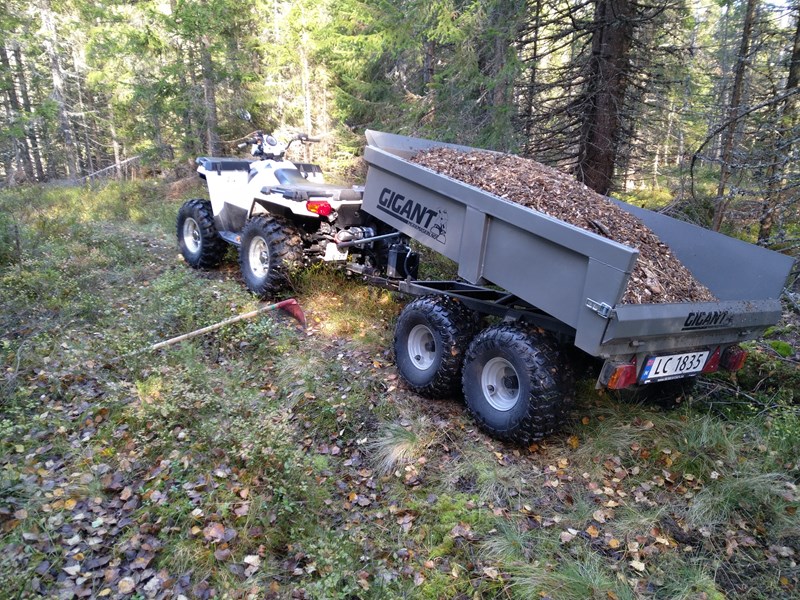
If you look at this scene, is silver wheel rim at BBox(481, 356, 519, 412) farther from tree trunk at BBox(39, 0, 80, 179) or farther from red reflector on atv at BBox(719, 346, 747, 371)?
tree trunk at BBox(39, 0, 80, 179)

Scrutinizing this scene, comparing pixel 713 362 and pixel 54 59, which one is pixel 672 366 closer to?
pixel 713 362

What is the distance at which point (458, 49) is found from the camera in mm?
8430

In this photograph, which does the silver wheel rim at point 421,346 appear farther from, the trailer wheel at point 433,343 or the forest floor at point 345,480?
the forest floor at point 345,480

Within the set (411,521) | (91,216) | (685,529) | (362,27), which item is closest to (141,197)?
(91,216)

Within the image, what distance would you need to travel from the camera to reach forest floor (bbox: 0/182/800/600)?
2678 mm

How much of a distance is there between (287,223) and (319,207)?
63 centimetres

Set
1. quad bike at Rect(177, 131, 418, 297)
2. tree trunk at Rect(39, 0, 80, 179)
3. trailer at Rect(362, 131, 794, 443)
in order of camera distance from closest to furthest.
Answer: trailer at Rect(362, 131, 794, 443)
quad bike at Rect(177, 131, 418, 297)
tree trunk at Rect(39, 0, 80, 179)

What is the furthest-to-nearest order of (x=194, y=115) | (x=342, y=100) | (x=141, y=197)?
(x=194, y=115), (x=141, y=197), (x=342, y=100)

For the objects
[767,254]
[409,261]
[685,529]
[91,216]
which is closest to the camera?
[685,529]

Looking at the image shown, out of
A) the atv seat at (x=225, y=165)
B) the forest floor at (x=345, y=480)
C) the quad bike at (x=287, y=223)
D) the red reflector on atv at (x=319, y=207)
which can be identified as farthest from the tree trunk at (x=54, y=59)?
the forest floor at (x=345, y=480)

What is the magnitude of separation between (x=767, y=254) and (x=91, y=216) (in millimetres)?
12460

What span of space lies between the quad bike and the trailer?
1157mm

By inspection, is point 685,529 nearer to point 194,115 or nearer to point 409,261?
point 409,261

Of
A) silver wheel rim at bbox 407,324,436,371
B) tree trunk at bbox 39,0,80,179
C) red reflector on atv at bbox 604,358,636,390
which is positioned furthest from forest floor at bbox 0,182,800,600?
tree trunk at bbox 39,0,80,179
